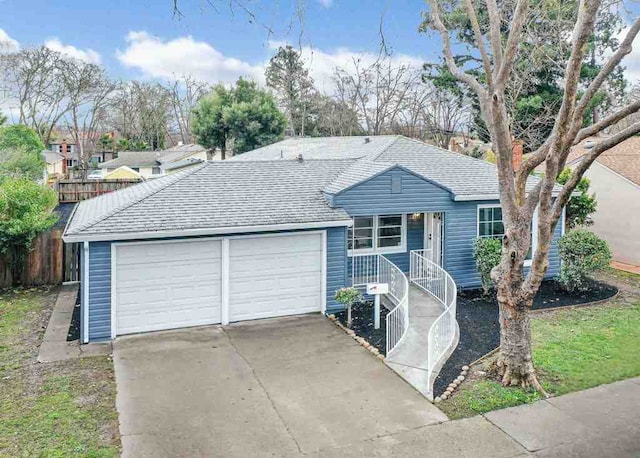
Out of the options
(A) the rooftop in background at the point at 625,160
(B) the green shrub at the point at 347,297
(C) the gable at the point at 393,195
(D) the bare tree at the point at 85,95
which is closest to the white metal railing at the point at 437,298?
(C) the gable at the point at 393,195

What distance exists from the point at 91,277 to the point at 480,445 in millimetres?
7604

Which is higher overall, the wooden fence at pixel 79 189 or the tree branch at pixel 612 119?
the wooden fence at pixel 79 189

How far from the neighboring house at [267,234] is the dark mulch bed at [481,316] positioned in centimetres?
109

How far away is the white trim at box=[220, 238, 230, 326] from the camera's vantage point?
35.9ft

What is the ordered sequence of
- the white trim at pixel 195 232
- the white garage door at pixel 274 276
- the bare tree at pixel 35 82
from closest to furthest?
the white trim at pixel 195 232
the white garage door at pixel 274 276
the bare tree at pixel 35 82

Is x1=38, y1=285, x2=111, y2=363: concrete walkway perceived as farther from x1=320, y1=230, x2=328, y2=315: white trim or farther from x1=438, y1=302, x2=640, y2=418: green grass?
x1=438, y1=302, x2=640, y2=418: green grass

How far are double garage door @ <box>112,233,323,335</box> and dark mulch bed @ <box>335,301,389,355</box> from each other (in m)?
0.87

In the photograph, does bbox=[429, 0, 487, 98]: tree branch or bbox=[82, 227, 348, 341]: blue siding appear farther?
bbox=[82, 227, 348, 341]: blue siding

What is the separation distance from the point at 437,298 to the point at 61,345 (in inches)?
326

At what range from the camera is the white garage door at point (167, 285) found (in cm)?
1024

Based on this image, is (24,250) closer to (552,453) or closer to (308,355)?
(308,355)

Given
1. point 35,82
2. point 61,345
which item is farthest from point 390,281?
point 35,82

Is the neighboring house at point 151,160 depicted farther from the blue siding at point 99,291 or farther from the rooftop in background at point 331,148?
the blue siding at point 99,291

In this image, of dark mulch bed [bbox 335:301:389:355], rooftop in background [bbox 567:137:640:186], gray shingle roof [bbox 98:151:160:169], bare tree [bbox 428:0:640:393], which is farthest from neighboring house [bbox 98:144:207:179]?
bare tree [bbox 428:0:640:393]
